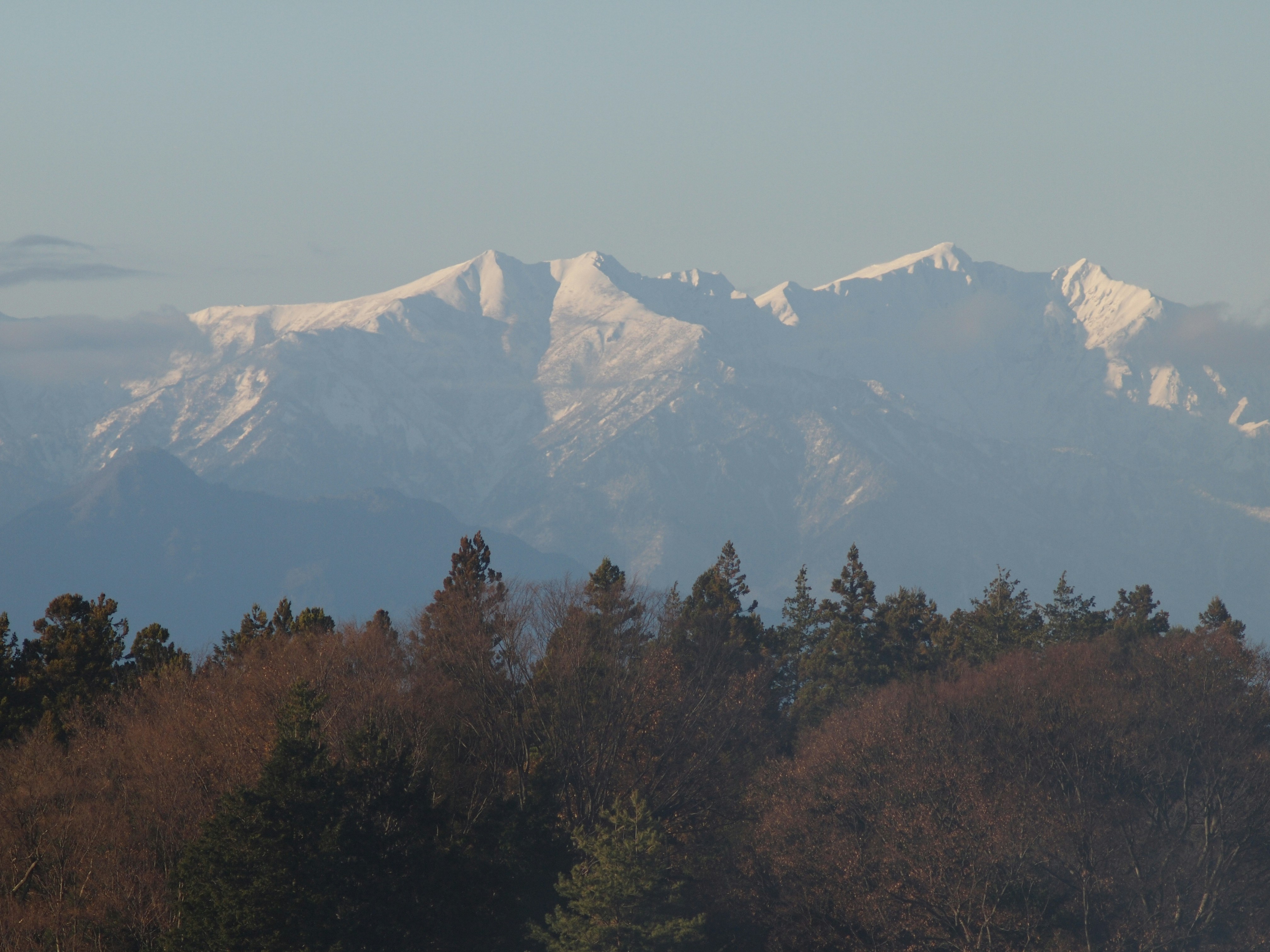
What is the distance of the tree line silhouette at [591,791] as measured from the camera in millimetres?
39594

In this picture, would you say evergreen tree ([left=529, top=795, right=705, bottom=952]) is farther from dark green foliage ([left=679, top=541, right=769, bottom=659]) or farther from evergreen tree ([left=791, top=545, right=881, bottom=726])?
evergreen tree ([left=791, top=545, right=881, bottom=726])

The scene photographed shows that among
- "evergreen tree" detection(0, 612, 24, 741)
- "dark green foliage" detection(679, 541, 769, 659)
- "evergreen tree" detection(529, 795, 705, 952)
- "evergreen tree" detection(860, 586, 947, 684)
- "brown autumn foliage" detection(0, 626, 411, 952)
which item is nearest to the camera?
"brown autumn foliage" detection(0, 626, 411, 952)

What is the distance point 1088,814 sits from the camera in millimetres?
61594

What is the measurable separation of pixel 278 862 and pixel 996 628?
227ft

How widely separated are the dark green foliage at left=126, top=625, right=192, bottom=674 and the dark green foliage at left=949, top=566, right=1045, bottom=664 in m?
52.4

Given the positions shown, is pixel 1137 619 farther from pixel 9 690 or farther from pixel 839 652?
pixel 9 690

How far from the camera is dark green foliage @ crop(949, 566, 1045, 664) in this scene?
9256 centimetres

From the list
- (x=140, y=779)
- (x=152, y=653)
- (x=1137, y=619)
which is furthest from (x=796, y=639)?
(x=140, y=779)

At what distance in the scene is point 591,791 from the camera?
186 feet

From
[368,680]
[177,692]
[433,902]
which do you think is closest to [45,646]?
[177,692]

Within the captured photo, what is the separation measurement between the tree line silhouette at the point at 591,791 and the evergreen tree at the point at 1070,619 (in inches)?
629

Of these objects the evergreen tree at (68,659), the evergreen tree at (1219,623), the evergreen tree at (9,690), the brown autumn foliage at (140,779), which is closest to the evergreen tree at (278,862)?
the brown autumn foliage at (140,779)

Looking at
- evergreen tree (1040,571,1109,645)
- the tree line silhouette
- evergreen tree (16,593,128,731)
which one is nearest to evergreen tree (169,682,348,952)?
the tree line silhouette

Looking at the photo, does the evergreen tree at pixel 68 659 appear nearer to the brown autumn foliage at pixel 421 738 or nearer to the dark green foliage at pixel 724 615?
the brown autumn foliage at pixel 421 738
